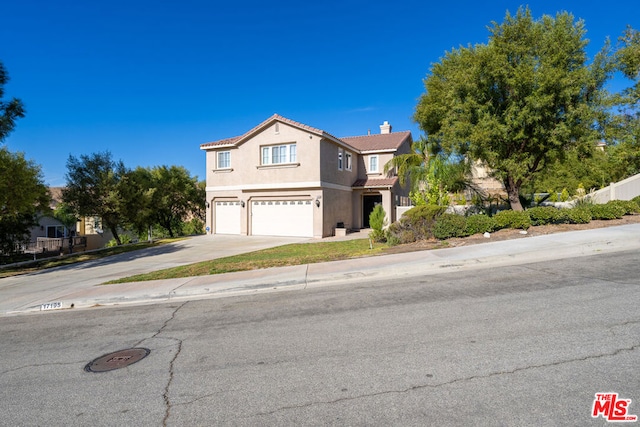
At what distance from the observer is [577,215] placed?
550 inches

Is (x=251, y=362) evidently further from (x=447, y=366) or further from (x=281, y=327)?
(x=447, y=366)

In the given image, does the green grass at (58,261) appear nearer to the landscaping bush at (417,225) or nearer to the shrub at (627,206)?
the landscaping bush at (417,225)

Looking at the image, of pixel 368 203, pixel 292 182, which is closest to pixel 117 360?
pixel 292 182

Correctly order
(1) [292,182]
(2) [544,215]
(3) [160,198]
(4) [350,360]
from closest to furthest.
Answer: (4) [350,360]
(2) [544,215]
(1) [292,182]
(3) [160,198]

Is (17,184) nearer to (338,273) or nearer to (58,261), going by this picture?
(58,261)

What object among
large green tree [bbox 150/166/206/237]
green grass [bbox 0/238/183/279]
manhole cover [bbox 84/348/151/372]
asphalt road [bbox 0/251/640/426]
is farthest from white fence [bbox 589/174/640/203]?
large green tree [bbox 150/166/206/237]

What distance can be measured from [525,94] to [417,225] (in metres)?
7.11

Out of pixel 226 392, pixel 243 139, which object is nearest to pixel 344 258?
pixel 226 392

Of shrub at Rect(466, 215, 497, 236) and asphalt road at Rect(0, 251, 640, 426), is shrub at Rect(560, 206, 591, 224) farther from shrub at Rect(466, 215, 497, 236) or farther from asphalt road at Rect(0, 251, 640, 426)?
asphalt road at Rect(0, 251, 640, 426)

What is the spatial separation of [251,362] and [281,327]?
1263 millimetres

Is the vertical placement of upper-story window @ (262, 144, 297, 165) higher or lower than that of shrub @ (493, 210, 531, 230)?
higher

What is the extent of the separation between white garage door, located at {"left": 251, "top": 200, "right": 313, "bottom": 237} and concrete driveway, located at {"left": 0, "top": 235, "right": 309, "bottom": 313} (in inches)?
29.1

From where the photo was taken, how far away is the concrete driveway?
10.1 metres

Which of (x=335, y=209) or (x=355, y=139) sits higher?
(x=355, y=139)
